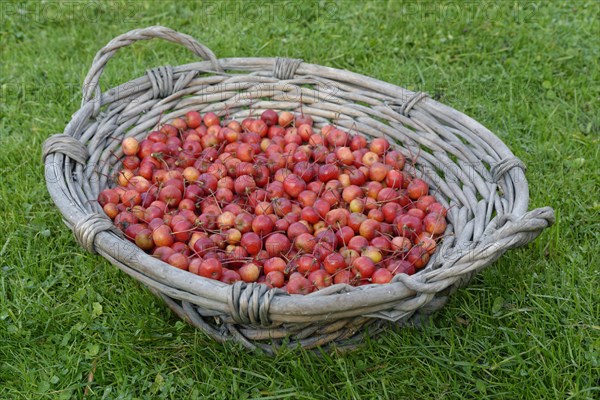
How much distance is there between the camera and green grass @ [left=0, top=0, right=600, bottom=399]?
2.14 meters

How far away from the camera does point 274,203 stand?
8.47 ft

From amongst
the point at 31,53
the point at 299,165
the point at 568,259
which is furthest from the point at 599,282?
the point at 31,53

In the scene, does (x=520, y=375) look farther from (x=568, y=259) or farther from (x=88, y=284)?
(x=88, y=284)

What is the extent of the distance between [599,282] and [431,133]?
2.87 ft

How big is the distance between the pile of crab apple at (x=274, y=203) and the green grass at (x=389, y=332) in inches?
9.8

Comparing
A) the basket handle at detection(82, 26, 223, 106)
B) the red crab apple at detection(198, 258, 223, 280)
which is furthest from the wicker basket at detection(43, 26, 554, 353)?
the red crab apple at detection(198, 258, 223, 280)

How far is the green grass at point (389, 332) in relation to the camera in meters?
2.14

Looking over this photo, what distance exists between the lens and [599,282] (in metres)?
2.44

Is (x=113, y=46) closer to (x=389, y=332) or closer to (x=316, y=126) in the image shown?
(x=316, y=126)

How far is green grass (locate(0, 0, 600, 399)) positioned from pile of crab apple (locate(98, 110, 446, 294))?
9.8 inches

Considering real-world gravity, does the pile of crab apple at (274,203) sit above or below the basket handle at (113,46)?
below

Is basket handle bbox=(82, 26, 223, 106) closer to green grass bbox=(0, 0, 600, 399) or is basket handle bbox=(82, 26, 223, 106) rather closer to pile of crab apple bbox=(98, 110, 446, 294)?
pile of crab apple bbox=(98, 110, 446, 294)

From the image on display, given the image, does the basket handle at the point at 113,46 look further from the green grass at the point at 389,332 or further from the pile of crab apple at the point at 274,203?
the green grass at the point at 389,332

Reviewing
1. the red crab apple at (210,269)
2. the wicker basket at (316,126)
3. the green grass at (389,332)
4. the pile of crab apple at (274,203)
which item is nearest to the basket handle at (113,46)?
the wicker basket at (316,126)
